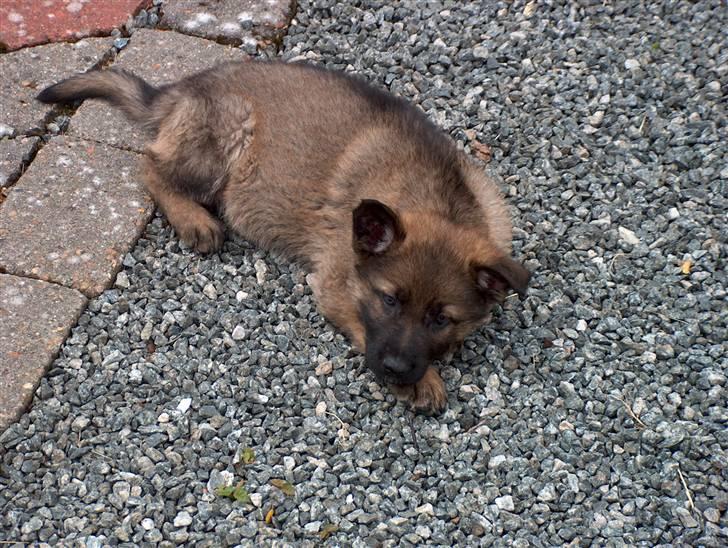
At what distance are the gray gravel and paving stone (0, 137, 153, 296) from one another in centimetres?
12

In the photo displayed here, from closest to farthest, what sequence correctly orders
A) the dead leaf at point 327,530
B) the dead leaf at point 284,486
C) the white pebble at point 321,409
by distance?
the dead leaf at point 327,530
the dead leaf at point 284,486
the white pebble at point 321,409

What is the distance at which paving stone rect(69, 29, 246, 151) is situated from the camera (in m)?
4.53

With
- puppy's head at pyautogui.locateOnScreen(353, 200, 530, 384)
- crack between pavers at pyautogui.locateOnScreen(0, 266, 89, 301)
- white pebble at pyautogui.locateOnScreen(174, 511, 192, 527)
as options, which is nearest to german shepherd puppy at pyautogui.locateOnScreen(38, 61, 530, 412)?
puppy's head at pyautogui.locateOnScreen(353, 200, 530, 384)

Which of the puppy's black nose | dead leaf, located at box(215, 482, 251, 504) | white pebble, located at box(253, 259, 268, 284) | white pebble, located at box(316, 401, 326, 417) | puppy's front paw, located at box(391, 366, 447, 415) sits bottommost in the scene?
dead leaf, located at box(215, 482, 251, 504)

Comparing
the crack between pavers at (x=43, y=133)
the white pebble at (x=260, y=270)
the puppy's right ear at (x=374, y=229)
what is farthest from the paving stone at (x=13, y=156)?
the puppy's right ear at (x=374, y=229)

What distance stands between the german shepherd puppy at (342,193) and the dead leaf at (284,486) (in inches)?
21.7

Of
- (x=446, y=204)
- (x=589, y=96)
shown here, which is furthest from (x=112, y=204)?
(x=589, y=96)

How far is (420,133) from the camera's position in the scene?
4.04 m

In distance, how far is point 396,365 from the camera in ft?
10.9

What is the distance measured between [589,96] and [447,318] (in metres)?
2.15

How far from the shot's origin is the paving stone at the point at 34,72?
454cm

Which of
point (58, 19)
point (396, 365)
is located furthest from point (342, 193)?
point (58, 19)

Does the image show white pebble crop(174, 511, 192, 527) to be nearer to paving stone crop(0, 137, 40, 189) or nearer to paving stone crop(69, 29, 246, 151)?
paving stone crop(0, 137, 40, 189)

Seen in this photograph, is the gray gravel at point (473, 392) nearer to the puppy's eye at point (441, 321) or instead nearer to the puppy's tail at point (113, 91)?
the puppy's eye at point (441, 321)
